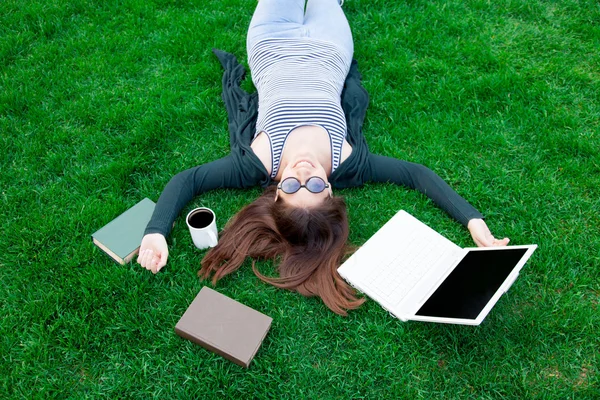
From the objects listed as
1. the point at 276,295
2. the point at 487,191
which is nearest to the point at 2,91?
the point at 276,295

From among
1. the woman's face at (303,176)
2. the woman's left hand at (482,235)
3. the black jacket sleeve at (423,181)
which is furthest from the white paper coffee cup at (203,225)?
the woman's left hand at (482,235)

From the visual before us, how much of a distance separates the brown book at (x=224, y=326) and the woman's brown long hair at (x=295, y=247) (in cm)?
27

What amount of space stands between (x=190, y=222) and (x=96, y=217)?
3.02ft

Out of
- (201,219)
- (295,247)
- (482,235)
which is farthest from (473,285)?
(201,219)

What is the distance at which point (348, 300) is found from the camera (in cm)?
327

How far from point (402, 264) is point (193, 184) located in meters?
1.86

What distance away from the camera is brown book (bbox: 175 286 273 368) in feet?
9.61

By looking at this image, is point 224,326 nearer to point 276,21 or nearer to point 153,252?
point 153,252

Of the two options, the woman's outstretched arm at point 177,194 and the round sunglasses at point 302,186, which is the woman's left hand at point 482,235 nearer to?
the round sunglasses at point 302,186

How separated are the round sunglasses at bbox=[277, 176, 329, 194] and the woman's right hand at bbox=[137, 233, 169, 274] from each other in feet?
3.35

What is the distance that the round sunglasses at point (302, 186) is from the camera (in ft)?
11.1

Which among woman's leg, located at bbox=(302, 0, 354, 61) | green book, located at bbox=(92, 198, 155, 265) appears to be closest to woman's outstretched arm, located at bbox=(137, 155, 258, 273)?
green book, located at bbox=(92, 198, 155, 265)

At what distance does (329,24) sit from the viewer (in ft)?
15.6

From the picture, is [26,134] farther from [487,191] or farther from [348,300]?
[487,191]
